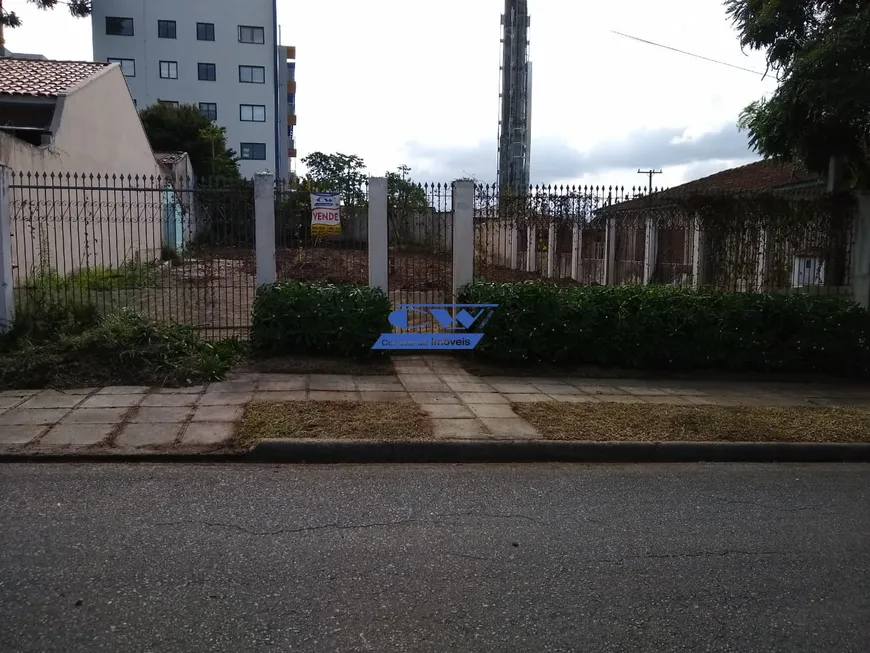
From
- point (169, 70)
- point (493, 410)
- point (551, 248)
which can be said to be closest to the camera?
point (493, 410)

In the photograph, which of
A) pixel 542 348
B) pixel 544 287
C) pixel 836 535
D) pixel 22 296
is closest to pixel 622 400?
pixel 542 348

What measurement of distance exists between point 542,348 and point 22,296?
664 centimetres

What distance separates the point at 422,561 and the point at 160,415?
377cm

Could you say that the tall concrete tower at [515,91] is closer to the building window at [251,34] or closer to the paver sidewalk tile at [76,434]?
the paver sidewalk tile at [76,434]

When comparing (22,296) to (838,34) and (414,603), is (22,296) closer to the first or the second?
(414,603)

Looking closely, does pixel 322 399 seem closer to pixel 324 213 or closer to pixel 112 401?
pixel 112 401

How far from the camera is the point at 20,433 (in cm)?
591

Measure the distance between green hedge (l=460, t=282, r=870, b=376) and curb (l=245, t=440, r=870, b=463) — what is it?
318cm

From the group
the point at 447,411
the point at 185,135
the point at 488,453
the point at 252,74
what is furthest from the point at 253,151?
the point at 488,453

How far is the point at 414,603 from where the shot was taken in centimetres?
334

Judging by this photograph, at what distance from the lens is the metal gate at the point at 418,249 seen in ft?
32.2

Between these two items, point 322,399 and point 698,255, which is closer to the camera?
point 322,399

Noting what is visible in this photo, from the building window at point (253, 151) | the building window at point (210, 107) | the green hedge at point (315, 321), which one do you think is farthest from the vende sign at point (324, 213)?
the building window at point (210, 107)

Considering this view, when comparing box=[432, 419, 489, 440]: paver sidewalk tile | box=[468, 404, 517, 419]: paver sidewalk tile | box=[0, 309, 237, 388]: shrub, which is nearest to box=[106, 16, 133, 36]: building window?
box=[0, 309, 237, 388]: shrub
